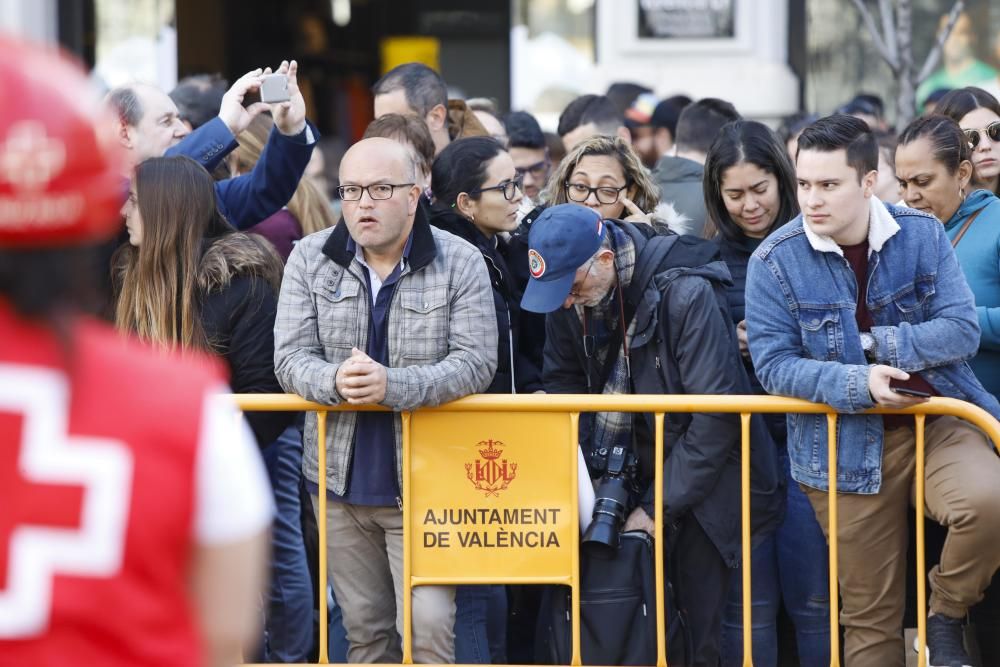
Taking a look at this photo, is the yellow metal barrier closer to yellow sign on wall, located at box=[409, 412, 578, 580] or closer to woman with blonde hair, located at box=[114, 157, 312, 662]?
yellow sign on wall, located at box=[409, 412, 578, 580]

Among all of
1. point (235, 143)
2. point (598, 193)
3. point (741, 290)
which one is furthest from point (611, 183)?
point (235, 143)

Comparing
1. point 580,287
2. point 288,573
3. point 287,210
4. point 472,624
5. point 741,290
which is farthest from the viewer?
point 287,210

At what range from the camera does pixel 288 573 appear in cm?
552

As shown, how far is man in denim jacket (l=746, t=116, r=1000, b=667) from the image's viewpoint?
4652mm

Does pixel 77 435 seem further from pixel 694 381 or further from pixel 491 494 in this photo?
pixel 694 381

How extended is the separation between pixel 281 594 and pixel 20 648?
3.86 m

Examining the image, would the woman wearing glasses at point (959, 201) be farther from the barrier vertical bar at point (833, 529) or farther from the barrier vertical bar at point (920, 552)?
the barrier vertical bar at point (833, 529)

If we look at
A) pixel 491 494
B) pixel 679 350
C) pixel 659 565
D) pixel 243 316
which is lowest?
pixel 659 565

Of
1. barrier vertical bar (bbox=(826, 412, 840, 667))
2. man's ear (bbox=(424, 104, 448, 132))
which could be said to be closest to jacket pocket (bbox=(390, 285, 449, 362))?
barrier vertical bar (bbox=(826, 412, 840, 667))

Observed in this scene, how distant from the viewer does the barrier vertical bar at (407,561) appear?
4.79m

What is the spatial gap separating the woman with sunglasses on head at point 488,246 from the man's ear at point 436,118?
0.87 meters

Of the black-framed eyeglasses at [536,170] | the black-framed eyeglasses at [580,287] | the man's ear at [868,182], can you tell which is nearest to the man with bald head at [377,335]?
the black-framed eyeglasses at [580,287]

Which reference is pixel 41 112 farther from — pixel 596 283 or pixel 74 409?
pixel 596 283

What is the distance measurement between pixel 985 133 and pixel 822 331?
164 cm
